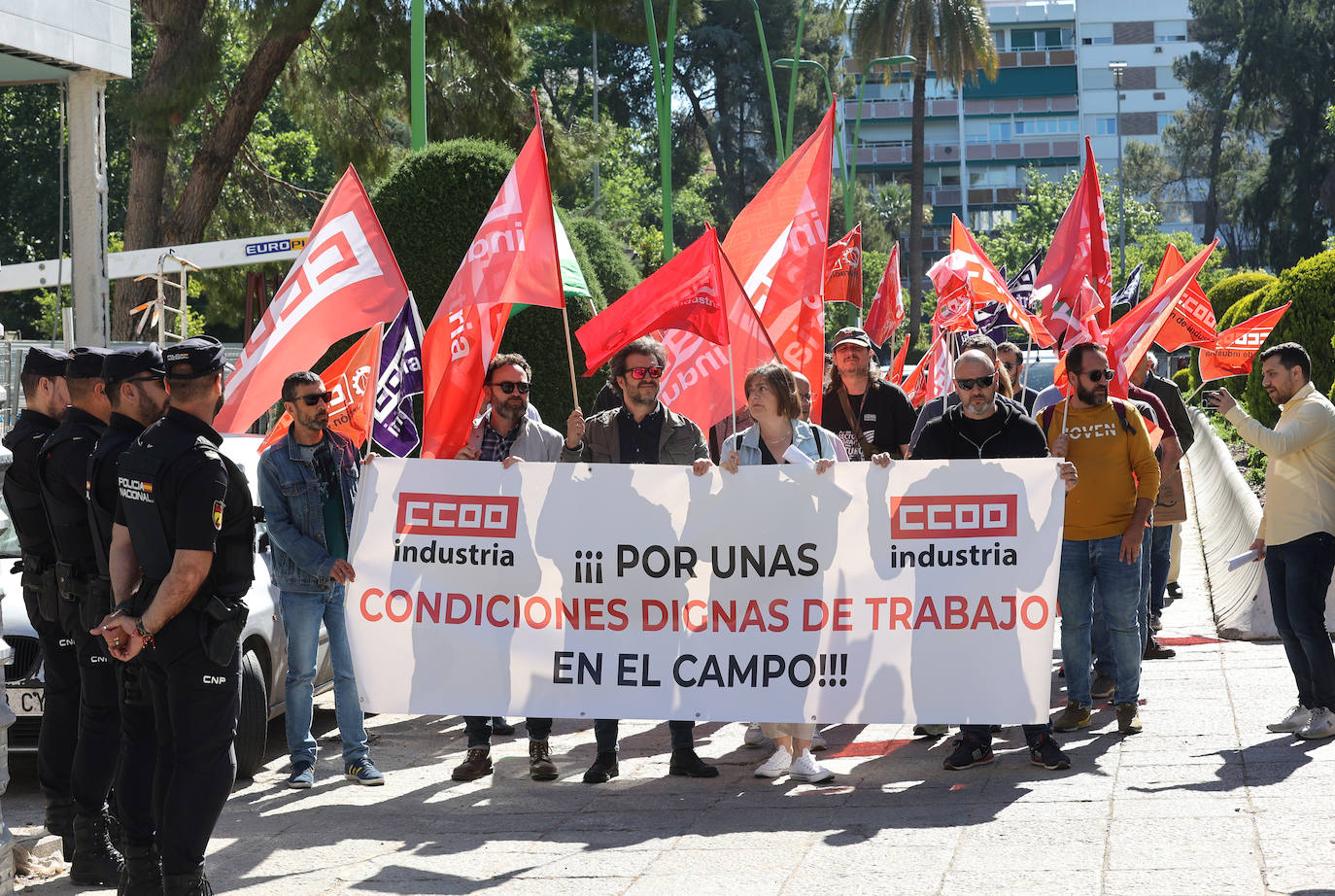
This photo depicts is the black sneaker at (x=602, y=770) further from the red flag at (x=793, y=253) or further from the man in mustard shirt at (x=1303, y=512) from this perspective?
the man in mustard shirt at (x=1303, y=512)

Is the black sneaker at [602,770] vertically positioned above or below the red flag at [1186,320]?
below

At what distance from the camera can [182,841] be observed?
16.6 ft

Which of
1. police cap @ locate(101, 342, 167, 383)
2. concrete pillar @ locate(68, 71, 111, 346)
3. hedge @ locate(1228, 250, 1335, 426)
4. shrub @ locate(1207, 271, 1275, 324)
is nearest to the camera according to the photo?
police cap @ locate(101, 342, 167, 383)

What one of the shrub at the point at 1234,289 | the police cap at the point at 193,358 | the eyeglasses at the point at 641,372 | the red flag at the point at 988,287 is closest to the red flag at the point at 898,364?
the red flag at the point at 988,287

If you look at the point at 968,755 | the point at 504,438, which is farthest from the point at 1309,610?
the point at 504,438

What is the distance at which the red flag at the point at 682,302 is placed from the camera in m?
7.70

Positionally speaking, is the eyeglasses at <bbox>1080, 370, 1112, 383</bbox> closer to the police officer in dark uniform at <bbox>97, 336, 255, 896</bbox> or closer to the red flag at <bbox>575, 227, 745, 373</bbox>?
the red flag at <bbox>575, 227, 745, 373</bbox>

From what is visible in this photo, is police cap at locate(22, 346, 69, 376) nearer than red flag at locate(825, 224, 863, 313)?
Yes

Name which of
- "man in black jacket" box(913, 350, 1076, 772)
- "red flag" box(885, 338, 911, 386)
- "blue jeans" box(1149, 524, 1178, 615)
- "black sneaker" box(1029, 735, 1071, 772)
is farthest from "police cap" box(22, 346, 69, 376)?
"red flag" box(885, 338, 911, 386)

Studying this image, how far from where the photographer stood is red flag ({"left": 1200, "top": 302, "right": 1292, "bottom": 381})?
12.1 metres

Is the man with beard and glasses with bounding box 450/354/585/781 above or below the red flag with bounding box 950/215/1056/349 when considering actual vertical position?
below

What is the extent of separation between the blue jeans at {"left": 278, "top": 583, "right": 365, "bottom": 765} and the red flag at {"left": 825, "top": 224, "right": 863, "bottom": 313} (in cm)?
692

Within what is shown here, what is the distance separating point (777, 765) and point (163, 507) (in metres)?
3.31

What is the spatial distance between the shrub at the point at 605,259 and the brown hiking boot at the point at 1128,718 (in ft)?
48.6
